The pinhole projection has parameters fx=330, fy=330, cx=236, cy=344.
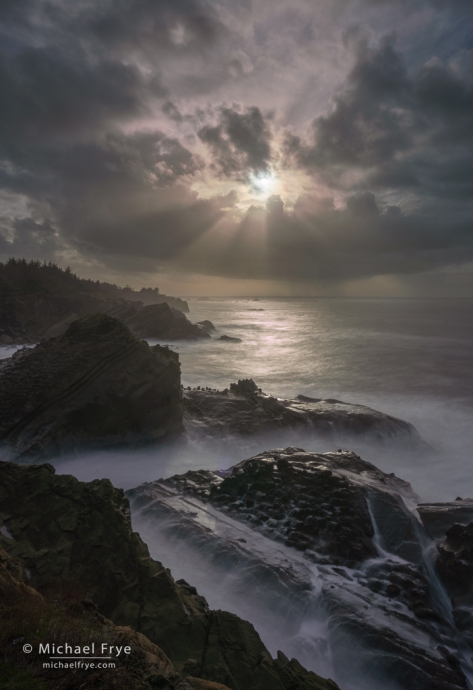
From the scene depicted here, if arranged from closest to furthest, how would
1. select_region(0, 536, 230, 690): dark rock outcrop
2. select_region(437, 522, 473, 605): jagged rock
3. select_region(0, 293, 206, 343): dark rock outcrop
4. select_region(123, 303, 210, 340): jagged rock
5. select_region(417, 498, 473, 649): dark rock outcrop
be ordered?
select_region(0, 536, 230, 690): dark rock outcrop, select_region(417, 498, 473, 649): dark rock outcrop, select_region(437, 522, 473, 605): jagged rock, select_region(0, 293, 206, 343): dark rock outcrop, select_region(123, 303, 210, 340): jagged rock

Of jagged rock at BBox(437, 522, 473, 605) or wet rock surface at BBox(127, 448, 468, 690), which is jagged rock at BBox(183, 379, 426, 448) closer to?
wet rock surface at BBox(127, 448, 468, 690)

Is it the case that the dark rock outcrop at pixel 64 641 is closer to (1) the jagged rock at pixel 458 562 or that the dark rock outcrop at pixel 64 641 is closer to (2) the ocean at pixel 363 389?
(1) the jagged rock at pixel 458 562

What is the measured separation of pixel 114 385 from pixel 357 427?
10.4 m

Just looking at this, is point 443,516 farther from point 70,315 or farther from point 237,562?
point 70,315

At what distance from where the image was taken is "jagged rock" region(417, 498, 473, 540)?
768 centimetres

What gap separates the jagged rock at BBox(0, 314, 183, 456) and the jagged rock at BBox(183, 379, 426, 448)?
2.08 metres

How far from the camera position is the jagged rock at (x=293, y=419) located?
1441cm

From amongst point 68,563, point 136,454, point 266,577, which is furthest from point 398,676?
point 136,454

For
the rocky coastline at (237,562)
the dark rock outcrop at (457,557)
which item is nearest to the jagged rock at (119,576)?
the rocky coastline at (237,562)

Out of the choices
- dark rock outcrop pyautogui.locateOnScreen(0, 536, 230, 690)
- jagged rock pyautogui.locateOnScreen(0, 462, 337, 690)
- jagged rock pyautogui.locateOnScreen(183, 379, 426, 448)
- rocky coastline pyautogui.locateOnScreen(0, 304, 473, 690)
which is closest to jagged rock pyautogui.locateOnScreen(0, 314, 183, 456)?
rocky coastline pyautogui.locateOnScreen(0, 304, 473, 690)

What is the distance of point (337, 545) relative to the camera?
7.11 meters

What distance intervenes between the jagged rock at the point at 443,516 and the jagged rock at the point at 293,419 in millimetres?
5966

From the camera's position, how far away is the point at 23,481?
21.6ft

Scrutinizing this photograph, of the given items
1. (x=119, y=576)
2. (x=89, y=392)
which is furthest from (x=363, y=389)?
(x=119, y=576)
